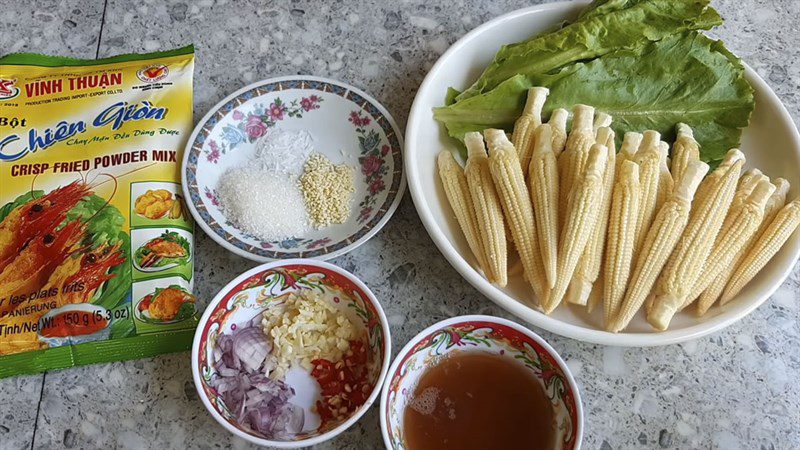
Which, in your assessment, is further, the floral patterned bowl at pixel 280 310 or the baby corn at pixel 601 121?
the baby corn at pixel 601 121

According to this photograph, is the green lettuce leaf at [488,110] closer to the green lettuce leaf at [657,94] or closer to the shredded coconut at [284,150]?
the green lettuce leaf at [657,94]

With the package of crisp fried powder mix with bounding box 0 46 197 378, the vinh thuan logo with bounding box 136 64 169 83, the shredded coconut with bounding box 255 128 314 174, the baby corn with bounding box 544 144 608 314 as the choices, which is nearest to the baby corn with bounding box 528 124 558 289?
the baby corn with bounding box 544 144 608 314

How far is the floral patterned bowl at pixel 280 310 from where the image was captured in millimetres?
897

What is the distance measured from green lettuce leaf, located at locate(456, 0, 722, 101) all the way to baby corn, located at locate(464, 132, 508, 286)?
14 centimetres

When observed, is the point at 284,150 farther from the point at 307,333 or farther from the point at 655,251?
the point at 655,251

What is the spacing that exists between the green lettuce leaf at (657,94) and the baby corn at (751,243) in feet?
0.40

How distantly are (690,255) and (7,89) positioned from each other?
1338 millimetres

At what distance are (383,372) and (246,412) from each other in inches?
8.8

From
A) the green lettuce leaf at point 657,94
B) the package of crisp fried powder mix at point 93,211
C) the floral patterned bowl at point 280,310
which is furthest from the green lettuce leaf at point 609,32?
the package of crisp fried powder mix at point 93,211

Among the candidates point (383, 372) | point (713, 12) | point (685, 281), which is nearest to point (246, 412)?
point (383, 372)

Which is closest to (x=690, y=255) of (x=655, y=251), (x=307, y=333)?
(x=655, y=251)

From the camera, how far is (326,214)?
113 centimetres

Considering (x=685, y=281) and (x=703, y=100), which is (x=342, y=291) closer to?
(x=685, y=281)

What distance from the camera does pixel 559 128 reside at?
1.09 meters
